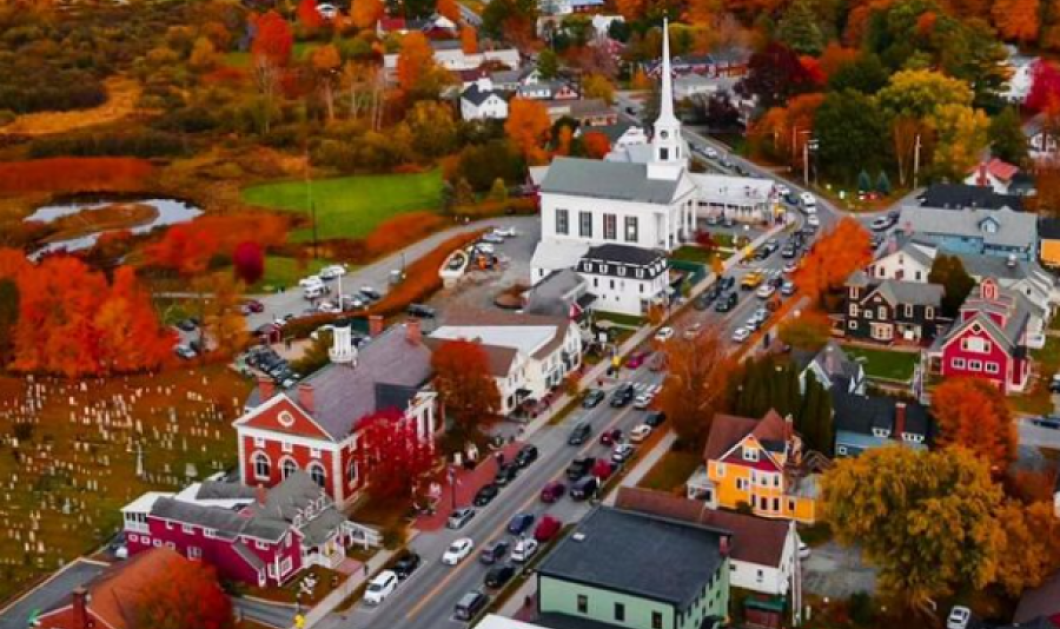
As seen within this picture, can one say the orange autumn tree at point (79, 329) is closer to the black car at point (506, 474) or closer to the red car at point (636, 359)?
the black car at point (506, 474)

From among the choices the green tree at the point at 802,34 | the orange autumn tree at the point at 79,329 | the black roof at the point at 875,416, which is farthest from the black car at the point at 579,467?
the green tree at the point at 802,34

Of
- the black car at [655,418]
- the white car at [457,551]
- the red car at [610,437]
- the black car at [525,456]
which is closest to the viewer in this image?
the white car at [457,551]

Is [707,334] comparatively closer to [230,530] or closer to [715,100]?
[230,530]

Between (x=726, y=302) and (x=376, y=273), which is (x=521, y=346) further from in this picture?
(x=376, y=273)

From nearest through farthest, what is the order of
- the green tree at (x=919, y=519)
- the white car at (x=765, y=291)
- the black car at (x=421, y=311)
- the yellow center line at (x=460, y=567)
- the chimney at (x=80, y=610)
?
the chimney at (x=80, y=610) < the green tree at (x=919, y=519) < the yellow center line at (x=460, y=567) < the black car at (x=421, y=311) < the white car at (x=765, y=291)

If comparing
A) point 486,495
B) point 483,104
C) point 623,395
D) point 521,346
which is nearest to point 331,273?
point 521,346

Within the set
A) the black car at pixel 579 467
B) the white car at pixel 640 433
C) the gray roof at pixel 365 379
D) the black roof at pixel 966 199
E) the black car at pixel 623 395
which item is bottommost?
the black car at pixel 579 467

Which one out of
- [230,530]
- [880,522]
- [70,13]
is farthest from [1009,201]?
[70,13]
